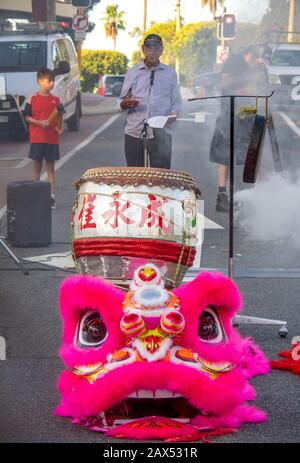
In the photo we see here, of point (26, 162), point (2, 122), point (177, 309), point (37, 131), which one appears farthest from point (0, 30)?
point (177, 309)

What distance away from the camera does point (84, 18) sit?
25625mm

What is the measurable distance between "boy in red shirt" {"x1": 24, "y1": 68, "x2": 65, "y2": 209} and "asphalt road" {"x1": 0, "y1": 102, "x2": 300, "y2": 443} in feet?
2.22

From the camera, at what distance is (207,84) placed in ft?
41.5

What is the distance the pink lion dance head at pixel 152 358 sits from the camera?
5289 mm

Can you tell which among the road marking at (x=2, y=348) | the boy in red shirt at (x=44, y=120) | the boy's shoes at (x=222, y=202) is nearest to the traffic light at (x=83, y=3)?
the boy in red shirt at (x=44, y=120)

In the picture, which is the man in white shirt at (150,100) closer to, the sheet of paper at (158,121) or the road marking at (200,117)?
the sheet of paper at (158,121)

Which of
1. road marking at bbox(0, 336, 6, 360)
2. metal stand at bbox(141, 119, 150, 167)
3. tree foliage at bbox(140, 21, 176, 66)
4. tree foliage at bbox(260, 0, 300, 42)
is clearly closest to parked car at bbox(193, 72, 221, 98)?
tree foliage at bbox(140, 21, 176, 66)

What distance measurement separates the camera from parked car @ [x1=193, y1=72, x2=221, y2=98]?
12.2 metres

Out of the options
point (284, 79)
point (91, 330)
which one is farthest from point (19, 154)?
point (91, 330)

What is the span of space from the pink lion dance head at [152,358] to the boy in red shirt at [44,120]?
6.89 metres

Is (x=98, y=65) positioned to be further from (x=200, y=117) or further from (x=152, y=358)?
(x=152, y=358)

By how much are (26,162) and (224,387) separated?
12.7m
